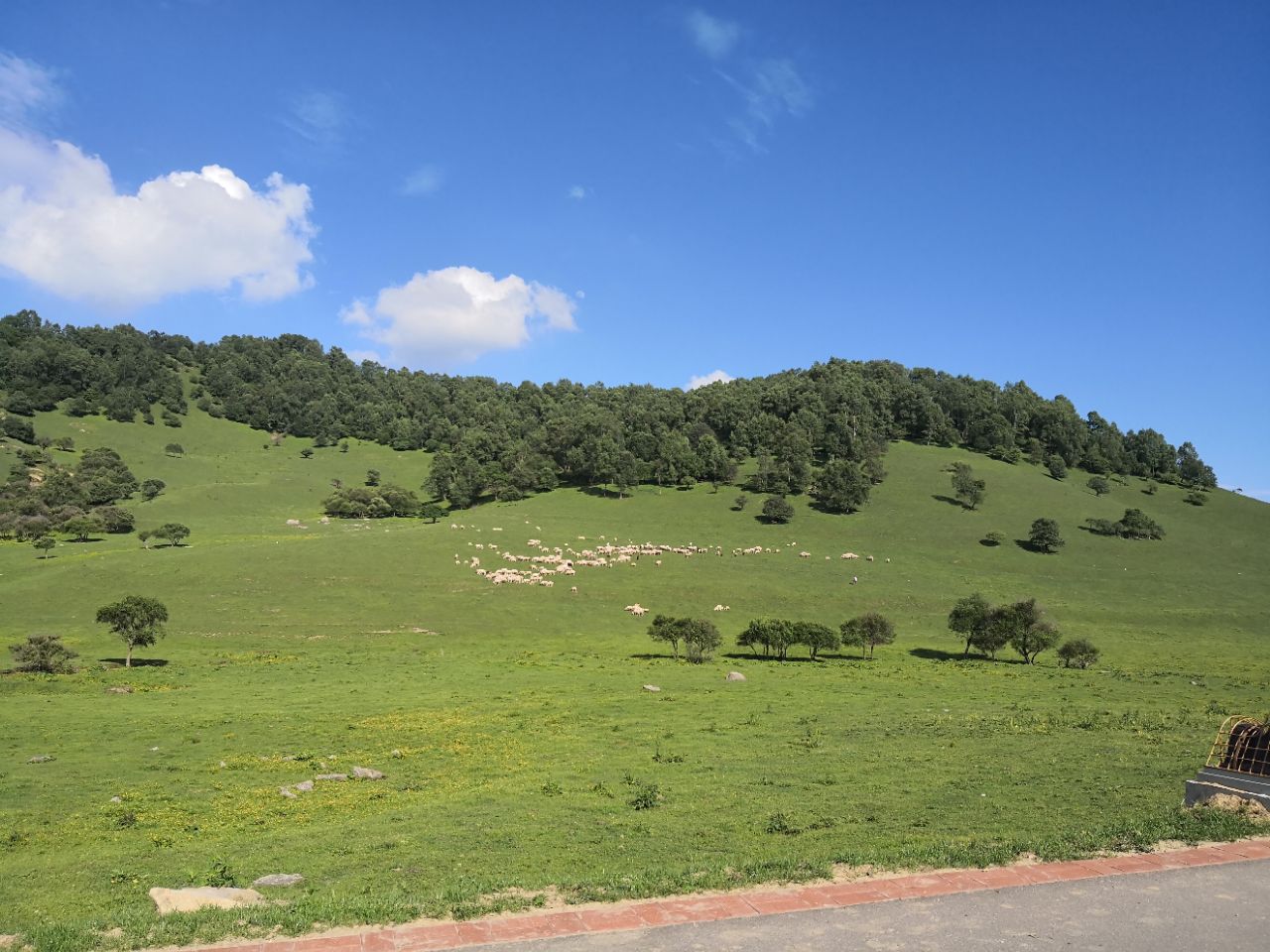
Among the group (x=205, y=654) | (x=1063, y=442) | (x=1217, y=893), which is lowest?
(x=205, y=654)

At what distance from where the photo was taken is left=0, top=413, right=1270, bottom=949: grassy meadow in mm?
12977

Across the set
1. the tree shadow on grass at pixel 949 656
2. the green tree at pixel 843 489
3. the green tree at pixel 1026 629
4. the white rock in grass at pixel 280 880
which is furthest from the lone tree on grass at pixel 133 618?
the green tree at pixel 843 489

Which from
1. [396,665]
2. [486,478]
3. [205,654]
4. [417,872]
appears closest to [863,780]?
[417,872]

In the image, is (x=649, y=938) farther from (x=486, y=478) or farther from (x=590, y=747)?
(x=486, y=478)

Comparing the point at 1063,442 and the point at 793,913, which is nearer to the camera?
the point at 793,913

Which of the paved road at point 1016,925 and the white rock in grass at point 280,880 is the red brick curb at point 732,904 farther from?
the white rock in grass at point 280,880

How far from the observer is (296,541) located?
3794 inches

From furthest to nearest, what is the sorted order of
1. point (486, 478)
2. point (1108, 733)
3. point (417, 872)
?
point (486, 478)
point (1108, 733)
point (417, 872)

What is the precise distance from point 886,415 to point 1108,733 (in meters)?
154

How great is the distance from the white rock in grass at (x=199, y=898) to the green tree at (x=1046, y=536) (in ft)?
383

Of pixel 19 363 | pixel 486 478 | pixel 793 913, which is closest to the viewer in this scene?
pixel 793 913

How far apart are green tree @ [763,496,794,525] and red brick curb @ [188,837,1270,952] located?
349 feet

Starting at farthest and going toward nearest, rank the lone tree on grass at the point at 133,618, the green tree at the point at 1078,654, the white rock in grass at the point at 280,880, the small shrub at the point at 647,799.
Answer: the green tree at the point at 1078,654, the lone tree on grass at the point at 133,618, the small shrub at the point at 647,799, the white rock in grass at the point at 280,880

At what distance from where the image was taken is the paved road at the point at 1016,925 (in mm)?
8516
